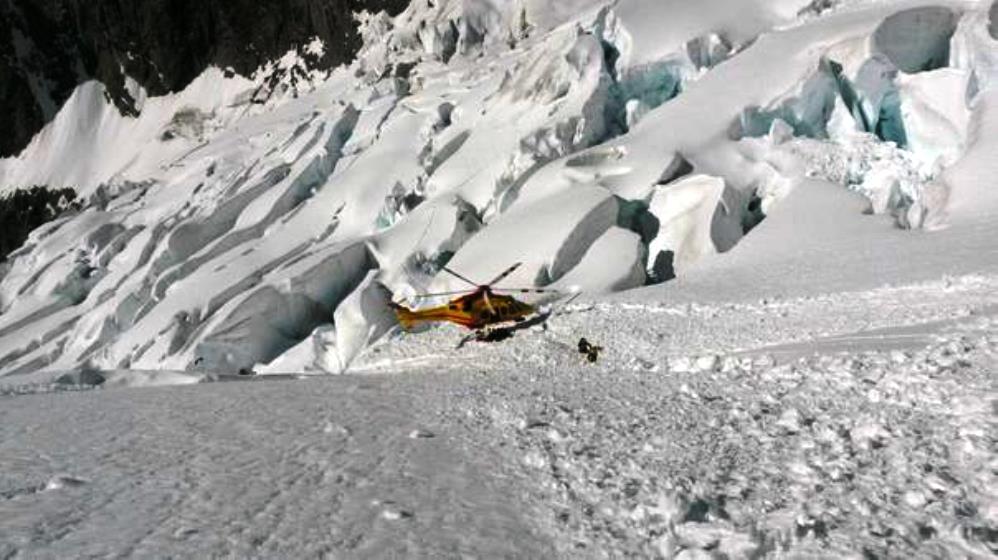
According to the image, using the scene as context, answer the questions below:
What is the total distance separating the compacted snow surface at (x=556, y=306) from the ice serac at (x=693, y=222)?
105 mm

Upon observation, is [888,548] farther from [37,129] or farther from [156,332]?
[37,129]

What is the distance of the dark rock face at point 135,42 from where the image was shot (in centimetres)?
5656

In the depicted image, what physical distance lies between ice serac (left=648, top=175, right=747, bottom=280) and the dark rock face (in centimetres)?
3436

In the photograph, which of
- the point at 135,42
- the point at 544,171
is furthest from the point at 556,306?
the point at 135,42

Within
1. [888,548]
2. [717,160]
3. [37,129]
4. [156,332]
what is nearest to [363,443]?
[888,548]

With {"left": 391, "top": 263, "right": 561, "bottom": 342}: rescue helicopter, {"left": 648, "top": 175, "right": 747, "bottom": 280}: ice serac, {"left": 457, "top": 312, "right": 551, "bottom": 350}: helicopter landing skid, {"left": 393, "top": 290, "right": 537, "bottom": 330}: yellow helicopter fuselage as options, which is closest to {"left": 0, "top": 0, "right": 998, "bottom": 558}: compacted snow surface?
{"left": 648, "top": 175, "right": 747, "bottom": 280}: ice serac

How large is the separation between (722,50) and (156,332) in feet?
76.1

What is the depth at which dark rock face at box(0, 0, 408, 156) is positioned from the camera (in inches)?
2227

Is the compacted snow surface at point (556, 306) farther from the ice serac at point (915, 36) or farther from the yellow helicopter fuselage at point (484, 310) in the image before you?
the yellow helicopter fuselage at point (484, 310)

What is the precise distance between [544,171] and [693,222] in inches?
237

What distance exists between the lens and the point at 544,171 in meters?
27.0

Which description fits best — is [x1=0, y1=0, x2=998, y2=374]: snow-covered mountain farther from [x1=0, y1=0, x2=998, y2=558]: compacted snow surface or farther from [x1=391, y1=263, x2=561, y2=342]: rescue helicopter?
[x1=391, y1=263, x2=561, y2=342]: rescue helicopter

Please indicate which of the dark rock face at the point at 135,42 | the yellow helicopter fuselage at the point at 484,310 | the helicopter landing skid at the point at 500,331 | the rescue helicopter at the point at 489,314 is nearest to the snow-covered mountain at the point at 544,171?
the helicopter landing skid at the point at 500,331

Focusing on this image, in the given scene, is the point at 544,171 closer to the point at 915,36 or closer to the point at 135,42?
the point at 915,36
